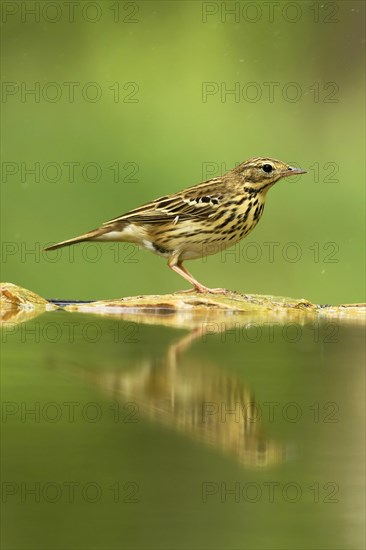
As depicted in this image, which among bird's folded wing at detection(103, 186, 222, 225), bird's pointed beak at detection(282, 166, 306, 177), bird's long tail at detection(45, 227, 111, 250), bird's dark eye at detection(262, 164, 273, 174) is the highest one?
bird's dark eye at detection(262, 164, 273, 174)

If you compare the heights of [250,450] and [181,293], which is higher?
[181,293]

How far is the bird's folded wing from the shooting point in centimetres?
914

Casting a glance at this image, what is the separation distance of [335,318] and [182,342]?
7.35 feet

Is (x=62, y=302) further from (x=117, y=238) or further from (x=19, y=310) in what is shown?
(x=117, y=238)

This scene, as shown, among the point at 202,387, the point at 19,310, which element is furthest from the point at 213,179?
the point at 202,387

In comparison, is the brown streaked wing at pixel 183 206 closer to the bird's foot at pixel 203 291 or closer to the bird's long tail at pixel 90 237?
the bird's long tail at pixel 90 237

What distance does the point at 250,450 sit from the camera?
3.64 meters

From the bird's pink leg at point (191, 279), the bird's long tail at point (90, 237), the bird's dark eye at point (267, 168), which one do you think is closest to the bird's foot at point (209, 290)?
the bird's pink leg at point (191, 279)

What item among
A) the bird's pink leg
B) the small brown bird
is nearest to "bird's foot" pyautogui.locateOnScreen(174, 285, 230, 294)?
the bird's pink leg

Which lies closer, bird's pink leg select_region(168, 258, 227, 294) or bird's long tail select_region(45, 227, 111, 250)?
bird's pink leg select_region(168, 258, 227, 294)

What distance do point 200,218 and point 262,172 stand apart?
2.41 ft

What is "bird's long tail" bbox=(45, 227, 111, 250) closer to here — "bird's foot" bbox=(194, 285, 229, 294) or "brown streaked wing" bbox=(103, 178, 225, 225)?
"brown streaked wing" bbox=(103, 178, 225, 225)

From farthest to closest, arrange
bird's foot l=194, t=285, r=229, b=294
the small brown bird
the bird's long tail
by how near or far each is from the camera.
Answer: the bird's long tail, the small brown bird, bird's foot l=194, t=285, r=229, b=294

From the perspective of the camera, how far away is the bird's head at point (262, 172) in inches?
368
